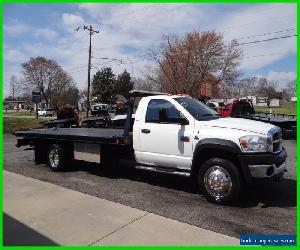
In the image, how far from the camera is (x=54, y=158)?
9.12m

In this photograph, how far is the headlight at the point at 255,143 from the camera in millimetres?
5762

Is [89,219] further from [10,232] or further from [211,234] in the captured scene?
[211,234]

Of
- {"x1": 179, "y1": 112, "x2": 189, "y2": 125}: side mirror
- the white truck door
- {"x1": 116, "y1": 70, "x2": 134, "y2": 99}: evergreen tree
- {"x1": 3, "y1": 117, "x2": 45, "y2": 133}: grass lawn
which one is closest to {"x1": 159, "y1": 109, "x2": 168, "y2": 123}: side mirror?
the white truck door

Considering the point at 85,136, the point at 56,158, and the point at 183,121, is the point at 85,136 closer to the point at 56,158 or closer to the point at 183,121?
the point at 56,158

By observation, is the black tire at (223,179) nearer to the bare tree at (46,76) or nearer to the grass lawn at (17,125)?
the grass lawn at (17,125)

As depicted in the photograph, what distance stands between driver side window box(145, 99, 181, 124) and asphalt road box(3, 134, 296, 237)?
1.41 m

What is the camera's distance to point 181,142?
6555mm

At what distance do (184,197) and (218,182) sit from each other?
2.73 ft

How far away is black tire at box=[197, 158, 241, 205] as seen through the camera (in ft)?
19.2

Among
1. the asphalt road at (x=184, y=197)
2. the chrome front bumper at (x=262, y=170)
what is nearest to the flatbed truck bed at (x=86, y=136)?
the asphalt road at (x=184, y=197)

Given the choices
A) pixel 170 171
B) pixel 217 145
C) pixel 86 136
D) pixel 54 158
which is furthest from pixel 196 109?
pixel 54 158

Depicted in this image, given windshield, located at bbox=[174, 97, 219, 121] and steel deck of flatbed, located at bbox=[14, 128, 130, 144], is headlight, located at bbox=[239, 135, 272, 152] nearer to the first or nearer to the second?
windshield, located at bbox=[174, 97, 219, 121]

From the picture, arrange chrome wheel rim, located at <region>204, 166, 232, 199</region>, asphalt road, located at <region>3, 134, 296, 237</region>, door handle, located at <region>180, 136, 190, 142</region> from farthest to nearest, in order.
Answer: door handle, located at <region>180, 136, 190, 142</region>
chrome wheel rim, located at <region>204, 166, 232, 199</region>
asphalt road, located at <region>3, 134, 296, 237</region>

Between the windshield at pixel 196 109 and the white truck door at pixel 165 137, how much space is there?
201 mm
